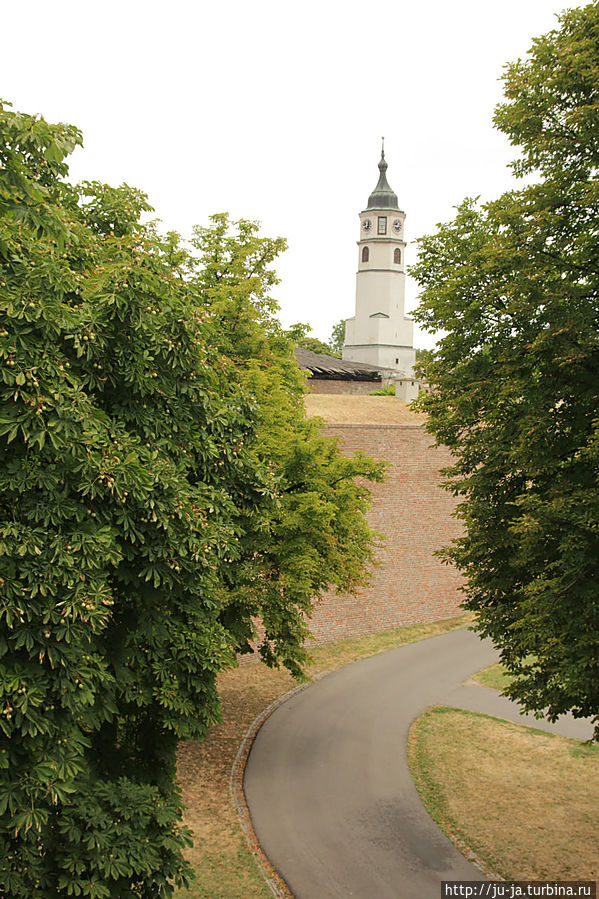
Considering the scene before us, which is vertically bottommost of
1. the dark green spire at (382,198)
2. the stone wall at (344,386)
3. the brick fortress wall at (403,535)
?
the brick fortress wall at (403,535)

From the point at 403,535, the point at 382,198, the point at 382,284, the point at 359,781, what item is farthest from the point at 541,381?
the point at 382,198

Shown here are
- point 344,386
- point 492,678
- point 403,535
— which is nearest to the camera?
point 492,678

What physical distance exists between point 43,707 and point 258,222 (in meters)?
15.8

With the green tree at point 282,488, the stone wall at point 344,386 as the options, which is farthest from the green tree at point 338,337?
the green tree at point 282,488

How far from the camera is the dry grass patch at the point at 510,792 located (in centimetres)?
1227

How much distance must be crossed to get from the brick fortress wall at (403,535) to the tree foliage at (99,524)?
16420 millimetres

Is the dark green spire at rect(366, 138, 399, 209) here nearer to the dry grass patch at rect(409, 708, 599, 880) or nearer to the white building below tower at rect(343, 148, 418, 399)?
the white building below tower at rect(343, 148, 418, 399)

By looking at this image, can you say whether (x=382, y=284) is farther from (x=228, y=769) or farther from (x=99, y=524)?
(x=99, y=524)

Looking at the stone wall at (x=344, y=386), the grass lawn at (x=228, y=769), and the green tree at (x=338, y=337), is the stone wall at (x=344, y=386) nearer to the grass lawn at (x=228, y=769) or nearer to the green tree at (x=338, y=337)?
the grass lawn at (x=228, y=769)

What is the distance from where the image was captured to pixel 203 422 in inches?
354

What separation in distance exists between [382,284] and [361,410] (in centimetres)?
4102

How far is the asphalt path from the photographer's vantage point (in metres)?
11.9

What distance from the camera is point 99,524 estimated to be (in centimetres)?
722

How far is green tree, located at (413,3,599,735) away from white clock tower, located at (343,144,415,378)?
5931cm
